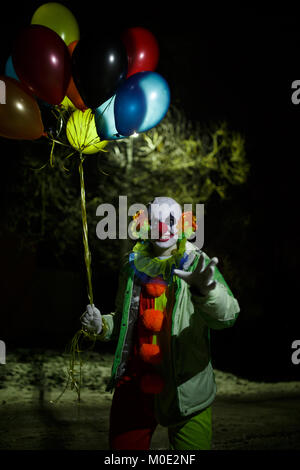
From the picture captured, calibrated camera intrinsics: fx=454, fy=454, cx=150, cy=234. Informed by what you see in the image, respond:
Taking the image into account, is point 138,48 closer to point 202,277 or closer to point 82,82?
point 82,82

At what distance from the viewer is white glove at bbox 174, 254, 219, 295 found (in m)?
2.35

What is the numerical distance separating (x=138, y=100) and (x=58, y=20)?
40.9 inches

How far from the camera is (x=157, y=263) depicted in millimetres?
2873

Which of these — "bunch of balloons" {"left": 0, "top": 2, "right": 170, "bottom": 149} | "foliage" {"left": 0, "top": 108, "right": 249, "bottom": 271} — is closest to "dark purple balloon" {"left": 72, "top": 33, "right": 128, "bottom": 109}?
"bunch of balloons" {"left": 0, "top": 2, "right": 170, "bottom": 149}

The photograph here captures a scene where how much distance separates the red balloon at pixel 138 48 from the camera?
346cm

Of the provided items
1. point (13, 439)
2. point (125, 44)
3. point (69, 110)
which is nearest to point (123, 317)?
point (69, 110)

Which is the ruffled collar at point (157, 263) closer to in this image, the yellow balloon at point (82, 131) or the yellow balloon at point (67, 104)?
the yellow balloon at point (82, 131)

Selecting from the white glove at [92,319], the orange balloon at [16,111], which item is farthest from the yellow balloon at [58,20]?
the white glove at [92,319]

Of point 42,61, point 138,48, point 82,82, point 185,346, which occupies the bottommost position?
point 185,346

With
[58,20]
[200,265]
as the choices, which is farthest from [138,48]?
[200,265]

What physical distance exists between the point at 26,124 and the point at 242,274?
318 inches

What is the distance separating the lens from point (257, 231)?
38.7ft

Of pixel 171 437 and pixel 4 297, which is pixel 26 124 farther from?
pixel 4 297

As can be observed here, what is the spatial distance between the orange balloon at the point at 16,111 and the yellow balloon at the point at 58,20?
2.25 ft
